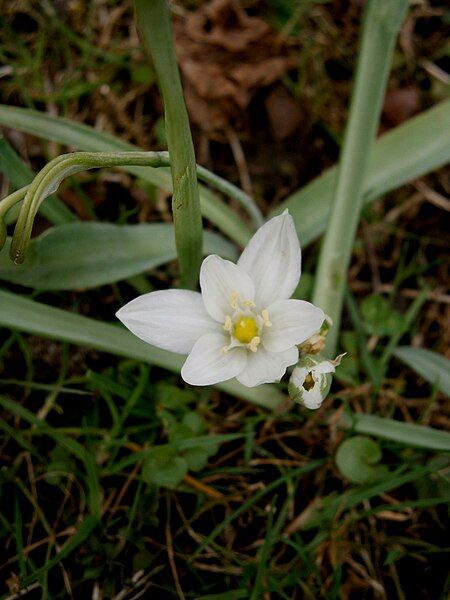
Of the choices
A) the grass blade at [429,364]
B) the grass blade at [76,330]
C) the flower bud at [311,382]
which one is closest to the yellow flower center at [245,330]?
the flower bud at [311,382]

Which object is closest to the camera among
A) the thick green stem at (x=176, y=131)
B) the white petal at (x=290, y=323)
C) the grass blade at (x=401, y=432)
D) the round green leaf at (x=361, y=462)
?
the thick green stem at (x=176, y=131)

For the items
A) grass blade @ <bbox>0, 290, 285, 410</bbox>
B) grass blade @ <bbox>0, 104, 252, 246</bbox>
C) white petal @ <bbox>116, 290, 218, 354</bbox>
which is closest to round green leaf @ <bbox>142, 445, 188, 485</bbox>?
grass blade @ <bbox>0, 290, 285, 410</bbox>

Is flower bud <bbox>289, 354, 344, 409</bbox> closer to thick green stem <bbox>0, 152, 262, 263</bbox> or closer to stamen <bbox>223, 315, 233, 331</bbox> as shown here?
stamen <bbox>223, 315, 233, 331</bbox>

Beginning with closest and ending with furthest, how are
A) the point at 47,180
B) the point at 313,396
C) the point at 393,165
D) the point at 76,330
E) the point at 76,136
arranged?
the point at 47,180, the point at 313,396, the point at 76,330, the point at 76,136, the point at 393,165

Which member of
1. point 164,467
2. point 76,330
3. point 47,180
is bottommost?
point 164,467

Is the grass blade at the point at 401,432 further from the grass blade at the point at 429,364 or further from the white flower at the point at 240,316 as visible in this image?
the white flower at the point at 240,316

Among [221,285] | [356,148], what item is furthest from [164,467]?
[356,148]

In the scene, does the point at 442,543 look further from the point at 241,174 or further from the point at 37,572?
the point at 241,174

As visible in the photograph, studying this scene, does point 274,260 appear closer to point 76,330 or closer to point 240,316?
point 240,316
